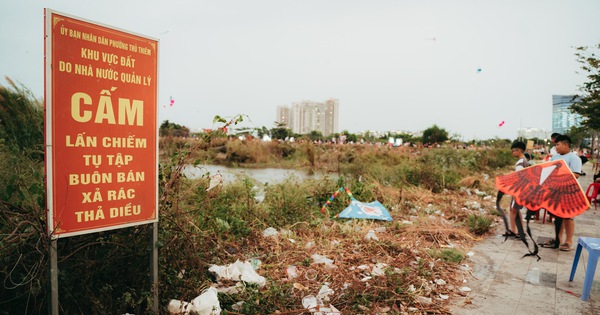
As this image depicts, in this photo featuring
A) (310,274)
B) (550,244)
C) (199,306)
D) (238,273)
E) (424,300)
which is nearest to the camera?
(199,306)

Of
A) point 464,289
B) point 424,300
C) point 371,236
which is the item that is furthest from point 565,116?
point 424,300

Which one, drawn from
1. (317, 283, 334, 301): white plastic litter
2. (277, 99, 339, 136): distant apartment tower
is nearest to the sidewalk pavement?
(317, 283, 334, 301): white plastic litter

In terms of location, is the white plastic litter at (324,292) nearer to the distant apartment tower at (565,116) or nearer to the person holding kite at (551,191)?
the person holding kite at (551,191)

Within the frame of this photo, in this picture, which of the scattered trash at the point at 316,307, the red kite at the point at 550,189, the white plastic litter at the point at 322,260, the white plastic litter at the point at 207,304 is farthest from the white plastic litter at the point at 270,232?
the red kite at the point at 550,189

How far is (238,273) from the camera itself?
3164 mm

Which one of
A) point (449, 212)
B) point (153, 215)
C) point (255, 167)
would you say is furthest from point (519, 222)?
point (255, 167)

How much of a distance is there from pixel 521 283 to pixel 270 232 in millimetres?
2758

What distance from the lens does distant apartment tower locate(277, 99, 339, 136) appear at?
206 feet

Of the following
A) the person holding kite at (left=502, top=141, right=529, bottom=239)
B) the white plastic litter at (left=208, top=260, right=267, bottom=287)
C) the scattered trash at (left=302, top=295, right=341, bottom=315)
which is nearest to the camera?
the scattered trash at (left=302, top=295, right=341, bottom=315)

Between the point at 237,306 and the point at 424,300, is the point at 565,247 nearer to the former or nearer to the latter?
the point at 424,300

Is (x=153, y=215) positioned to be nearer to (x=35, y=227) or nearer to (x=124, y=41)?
(x=35, y=227)

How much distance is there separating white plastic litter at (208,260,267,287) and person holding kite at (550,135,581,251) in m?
3.89

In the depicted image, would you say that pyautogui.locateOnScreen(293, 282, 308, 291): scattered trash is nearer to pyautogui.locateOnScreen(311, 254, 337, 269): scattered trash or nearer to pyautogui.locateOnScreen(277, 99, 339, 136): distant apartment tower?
pyautogui.locateOnScreen(311, 254, 337, 269): scattered trash

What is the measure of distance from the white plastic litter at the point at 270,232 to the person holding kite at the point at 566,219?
11.6 feet
